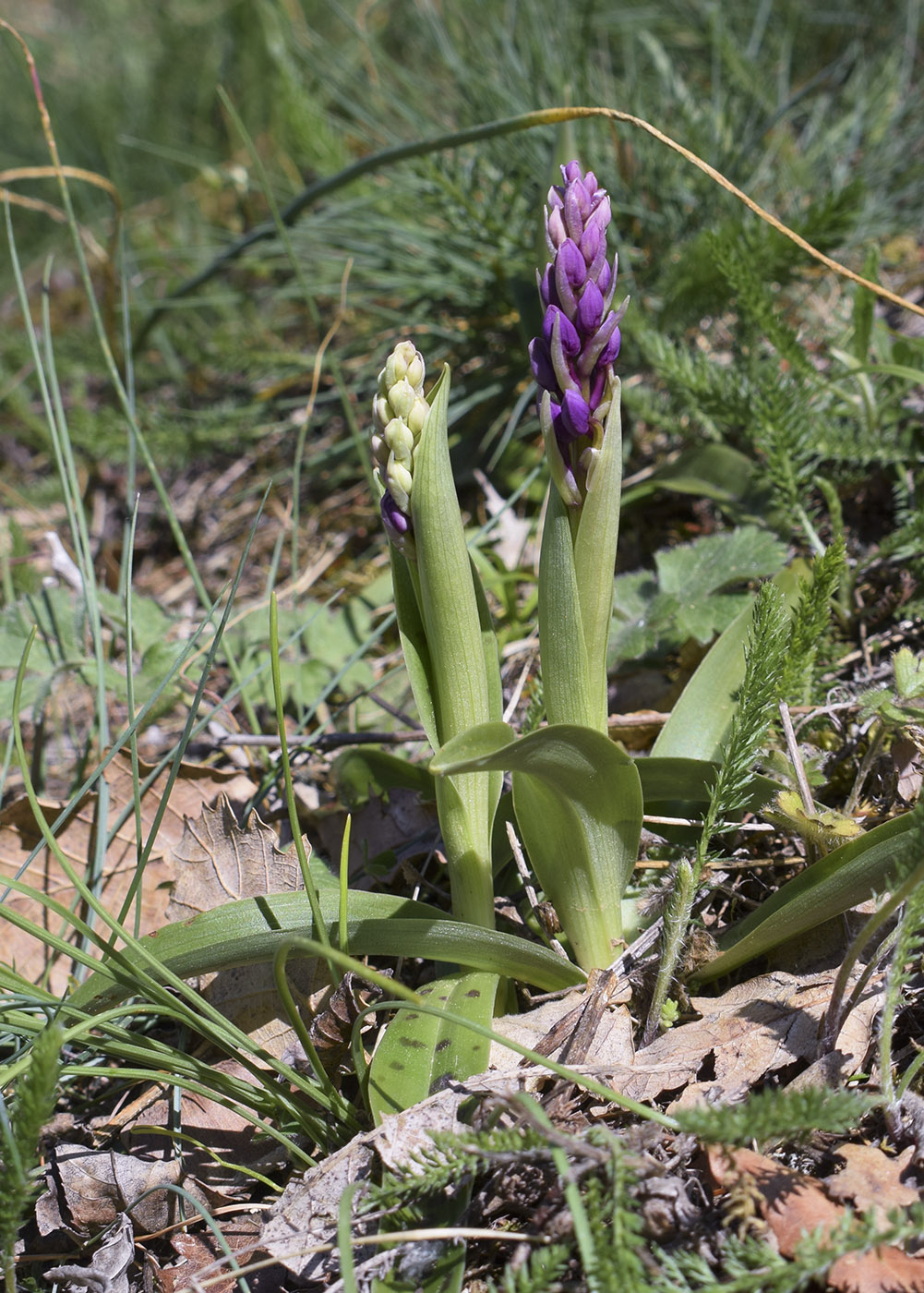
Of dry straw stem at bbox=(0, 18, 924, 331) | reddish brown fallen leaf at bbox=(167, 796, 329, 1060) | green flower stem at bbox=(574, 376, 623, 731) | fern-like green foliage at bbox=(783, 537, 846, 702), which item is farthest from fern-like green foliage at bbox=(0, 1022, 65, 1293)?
dry straw stem at bbox=(0, 18, 924, 331)

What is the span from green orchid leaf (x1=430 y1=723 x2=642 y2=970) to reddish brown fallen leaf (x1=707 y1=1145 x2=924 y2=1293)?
45 centimetres

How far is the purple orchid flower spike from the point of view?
1353 millimetres

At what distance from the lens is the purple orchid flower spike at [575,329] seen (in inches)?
53.2

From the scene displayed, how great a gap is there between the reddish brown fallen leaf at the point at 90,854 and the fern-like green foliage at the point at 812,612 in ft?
4.32

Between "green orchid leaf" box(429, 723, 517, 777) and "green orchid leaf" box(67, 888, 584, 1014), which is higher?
"green orchid leaf" box(429, 723, 517, 777)

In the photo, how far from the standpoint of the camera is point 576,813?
1493 millimetres

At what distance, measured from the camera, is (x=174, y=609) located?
3.43 m

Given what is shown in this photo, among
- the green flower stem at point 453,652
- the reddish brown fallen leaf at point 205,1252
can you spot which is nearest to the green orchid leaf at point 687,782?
the green flower stem at point 453,652

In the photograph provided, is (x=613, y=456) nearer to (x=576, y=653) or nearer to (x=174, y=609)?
(x=576, y=653)

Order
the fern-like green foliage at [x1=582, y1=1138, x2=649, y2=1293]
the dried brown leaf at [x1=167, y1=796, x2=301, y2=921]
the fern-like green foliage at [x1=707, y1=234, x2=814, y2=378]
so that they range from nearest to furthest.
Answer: the fern-like green foliage at [x1=582, y1=1138, x2=649, y2=1293] < the dried brown leaf at [x1=167, y1=796, x2=301, y2=921] < the fern-like green foliage at [x1=707, y1=234, x2=814, y2=378]

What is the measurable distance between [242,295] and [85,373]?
1.10m

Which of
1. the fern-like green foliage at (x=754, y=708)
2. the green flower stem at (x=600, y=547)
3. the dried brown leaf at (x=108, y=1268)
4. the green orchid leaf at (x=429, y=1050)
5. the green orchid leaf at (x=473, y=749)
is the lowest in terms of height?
the dried brown leaf at (x=108, y=1268)

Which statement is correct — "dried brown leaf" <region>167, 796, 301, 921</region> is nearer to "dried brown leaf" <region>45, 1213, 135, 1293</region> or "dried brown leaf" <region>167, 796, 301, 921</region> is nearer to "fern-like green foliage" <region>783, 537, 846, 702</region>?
"dried brown leaf" <region>45, 1213, 135, 1293</region>

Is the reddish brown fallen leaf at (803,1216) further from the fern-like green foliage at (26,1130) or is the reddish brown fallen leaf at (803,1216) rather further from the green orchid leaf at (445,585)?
the fern-like green foliage at (26,1130)
